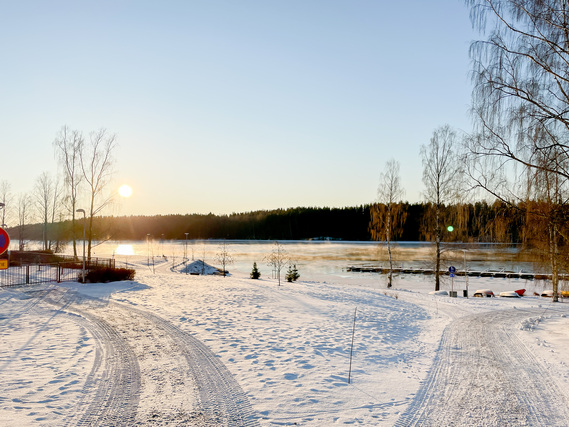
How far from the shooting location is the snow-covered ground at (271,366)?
6324 mm

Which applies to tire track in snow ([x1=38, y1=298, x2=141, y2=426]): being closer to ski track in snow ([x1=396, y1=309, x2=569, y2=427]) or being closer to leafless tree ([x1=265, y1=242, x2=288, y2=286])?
ski track in snow ([x1=396, y1=309, x2=569, y2=427])

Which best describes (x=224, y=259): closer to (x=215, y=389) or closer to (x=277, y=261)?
(x=277, y=261)

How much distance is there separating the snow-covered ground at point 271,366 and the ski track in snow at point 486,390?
0.12 feet

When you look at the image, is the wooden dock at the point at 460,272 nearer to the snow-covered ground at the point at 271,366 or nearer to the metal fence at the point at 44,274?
the metal fence at the point at 44,274

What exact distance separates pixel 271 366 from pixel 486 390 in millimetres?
4408

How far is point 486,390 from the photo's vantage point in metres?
7.52

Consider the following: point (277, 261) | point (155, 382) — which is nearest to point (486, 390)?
point (155, 382)

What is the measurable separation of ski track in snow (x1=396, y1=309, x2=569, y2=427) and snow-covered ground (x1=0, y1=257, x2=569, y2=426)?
0.12 ft

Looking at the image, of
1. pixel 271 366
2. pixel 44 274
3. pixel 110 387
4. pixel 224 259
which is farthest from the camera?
pixel 224 259

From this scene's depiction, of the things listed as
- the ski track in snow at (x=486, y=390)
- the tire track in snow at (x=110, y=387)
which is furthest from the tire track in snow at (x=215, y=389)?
the ski track in snow at (x=486, y=390)

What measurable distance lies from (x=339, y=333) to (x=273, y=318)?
294 cm

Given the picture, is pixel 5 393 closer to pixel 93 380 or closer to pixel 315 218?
pixel 93 380

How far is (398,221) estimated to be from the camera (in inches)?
1412

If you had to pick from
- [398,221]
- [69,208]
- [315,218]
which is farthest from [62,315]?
[315,218]
